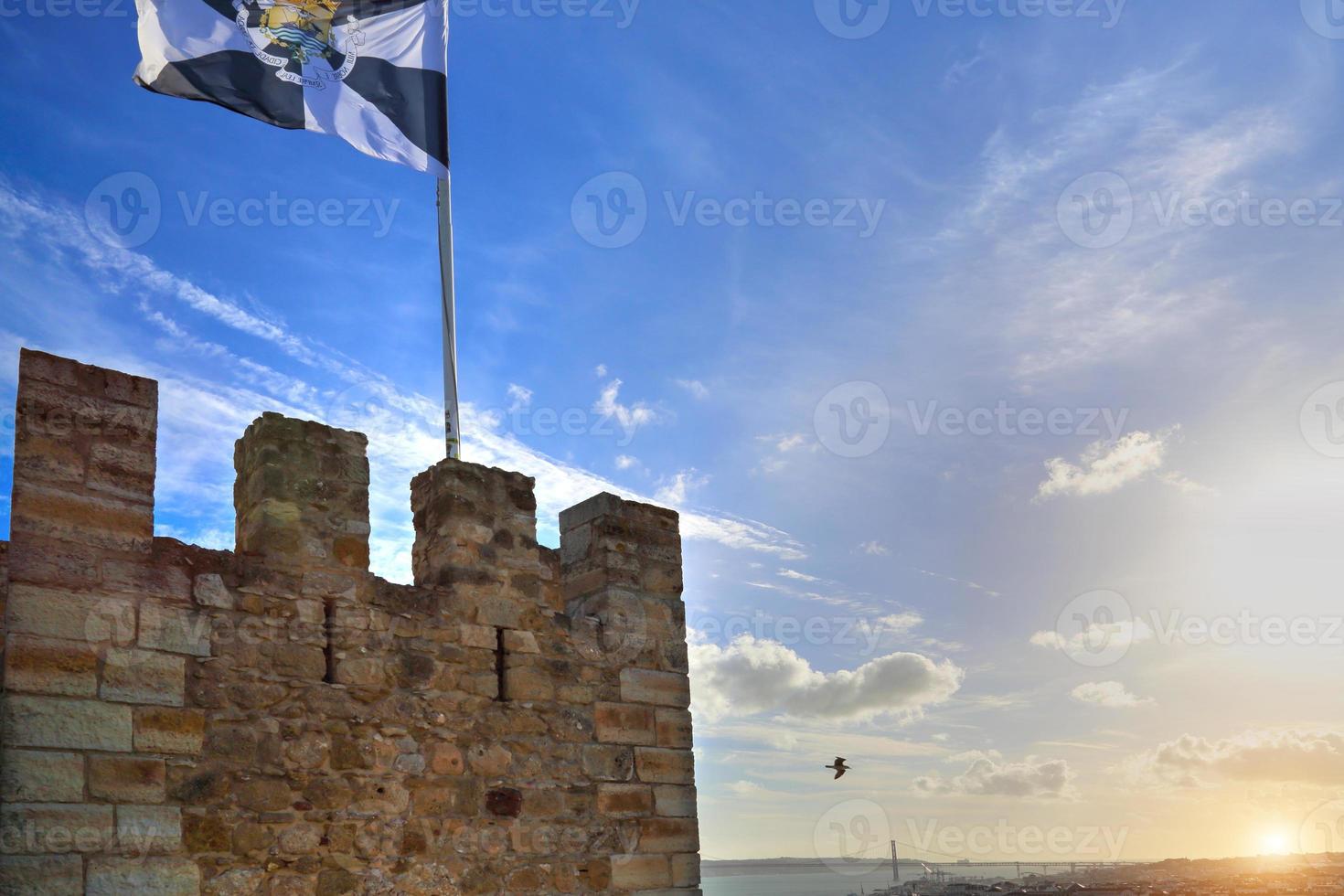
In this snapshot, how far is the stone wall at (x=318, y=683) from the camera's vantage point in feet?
16.0

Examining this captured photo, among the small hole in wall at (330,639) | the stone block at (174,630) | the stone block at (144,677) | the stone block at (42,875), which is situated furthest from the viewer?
the small hole in wall at (330,639)

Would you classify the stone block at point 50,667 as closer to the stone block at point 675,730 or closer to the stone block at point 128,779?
the stone block at point 128,779

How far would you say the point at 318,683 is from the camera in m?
5.65

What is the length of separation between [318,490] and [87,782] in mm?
1672

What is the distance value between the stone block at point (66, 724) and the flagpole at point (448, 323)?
231 cm

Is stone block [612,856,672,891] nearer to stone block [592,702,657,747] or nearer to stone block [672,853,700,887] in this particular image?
stone block [672,853,700,887]

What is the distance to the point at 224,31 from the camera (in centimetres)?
733

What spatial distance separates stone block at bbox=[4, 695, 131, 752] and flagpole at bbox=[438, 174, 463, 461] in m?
2.31

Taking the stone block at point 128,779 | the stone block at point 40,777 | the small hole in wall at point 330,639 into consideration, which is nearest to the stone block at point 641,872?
the small hole in wall at point 330,639

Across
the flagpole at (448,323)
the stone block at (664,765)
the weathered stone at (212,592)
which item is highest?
the flagpole at (448,323)

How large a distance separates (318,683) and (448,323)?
255 cm

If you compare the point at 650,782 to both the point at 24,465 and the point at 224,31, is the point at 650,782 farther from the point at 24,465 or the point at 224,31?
the point at 224,31

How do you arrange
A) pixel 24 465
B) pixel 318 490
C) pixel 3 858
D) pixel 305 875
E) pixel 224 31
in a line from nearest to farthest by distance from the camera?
pixel 3 858, pixel 24 465, pixel 305 875, pixel 318 490, pixel 224 31

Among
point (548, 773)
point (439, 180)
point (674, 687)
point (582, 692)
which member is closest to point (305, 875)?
point (548, 773)
